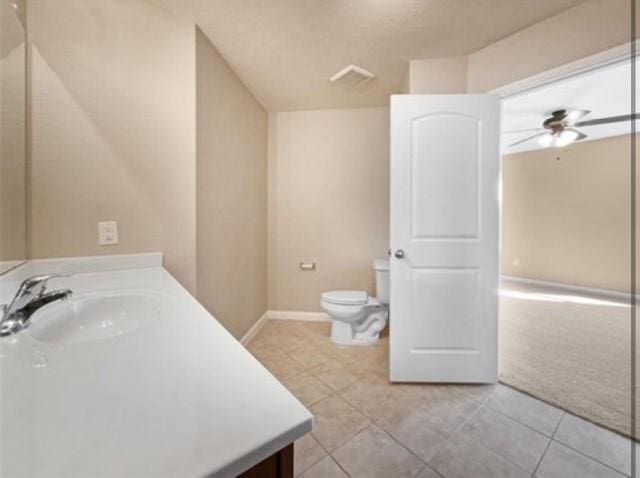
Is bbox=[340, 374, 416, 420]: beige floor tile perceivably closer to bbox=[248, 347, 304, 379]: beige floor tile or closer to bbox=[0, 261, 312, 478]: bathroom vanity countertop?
bbox=[248, 347, 304, 379]: beige floor tile

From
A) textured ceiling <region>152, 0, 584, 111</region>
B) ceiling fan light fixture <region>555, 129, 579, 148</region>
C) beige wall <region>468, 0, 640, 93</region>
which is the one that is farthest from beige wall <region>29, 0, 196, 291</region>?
ceiling fan light fixture <region>555, 129, 579, 148</region>

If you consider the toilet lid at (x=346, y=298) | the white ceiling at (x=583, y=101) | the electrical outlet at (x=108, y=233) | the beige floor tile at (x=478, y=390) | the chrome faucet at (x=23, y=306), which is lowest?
the beige floor tile at (x=478, y=390)

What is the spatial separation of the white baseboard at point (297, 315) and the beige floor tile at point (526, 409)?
164cm

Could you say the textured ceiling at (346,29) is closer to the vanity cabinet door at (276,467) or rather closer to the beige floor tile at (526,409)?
the vanity cabinet door at (276,467)

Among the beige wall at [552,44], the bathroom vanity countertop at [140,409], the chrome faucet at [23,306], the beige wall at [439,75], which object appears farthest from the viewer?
the beige wall at [439,75]

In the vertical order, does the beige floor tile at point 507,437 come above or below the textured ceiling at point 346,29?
below

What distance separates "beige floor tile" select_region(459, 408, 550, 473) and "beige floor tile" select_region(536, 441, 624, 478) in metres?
0.03

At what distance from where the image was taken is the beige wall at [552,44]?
1.46 metres

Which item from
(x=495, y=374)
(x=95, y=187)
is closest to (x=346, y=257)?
(x=495, y=374)

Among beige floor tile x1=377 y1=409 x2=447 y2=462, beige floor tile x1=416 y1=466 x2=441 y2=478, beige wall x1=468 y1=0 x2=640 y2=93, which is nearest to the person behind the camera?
beige floor tile x1=416 y1=466 x2=441 y2=478

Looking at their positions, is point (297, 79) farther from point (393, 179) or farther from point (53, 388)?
point (53, 388)

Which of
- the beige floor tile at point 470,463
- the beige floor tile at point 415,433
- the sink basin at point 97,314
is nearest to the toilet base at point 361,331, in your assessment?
the beige floor tile at point 415,433

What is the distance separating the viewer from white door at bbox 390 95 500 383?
1.81 metres

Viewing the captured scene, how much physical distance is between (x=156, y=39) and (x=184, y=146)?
584mm
